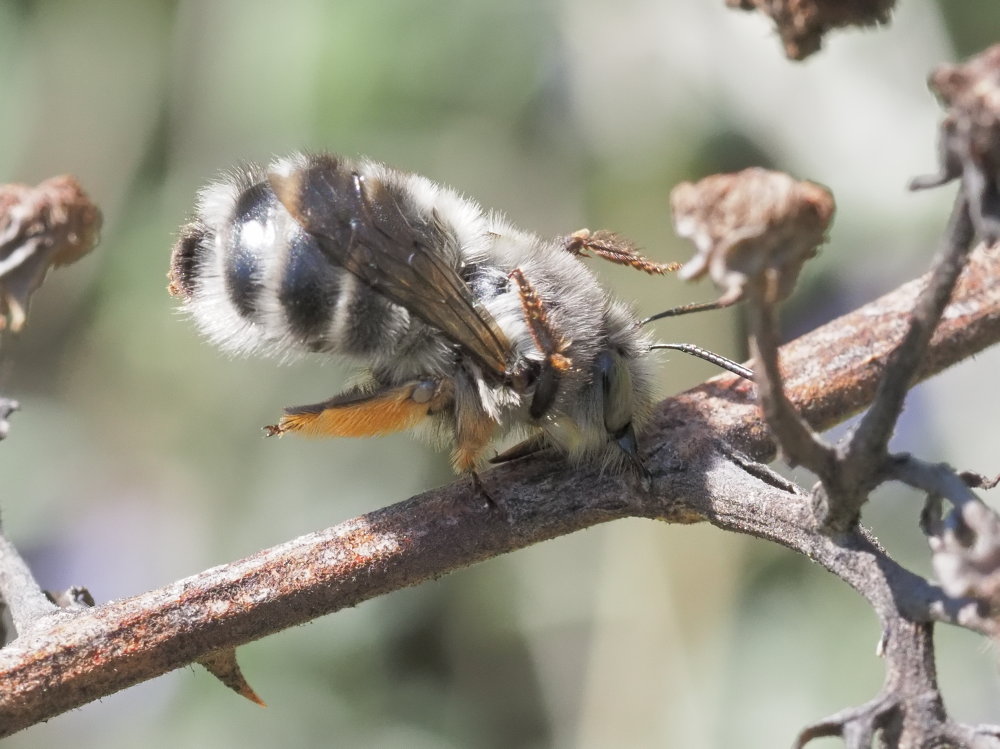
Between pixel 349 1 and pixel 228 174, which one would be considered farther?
pixel 349 1

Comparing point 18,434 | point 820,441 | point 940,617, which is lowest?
point 18,434

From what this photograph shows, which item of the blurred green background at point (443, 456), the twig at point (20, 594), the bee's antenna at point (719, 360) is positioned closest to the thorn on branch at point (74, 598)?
the twig at point (20, 594)

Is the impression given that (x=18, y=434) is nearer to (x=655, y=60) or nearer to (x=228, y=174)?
(x=228, y=174)

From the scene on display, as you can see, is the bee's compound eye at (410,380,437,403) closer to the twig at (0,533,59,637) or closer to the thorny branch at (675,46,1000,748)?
the twig at (0,533,59,637)

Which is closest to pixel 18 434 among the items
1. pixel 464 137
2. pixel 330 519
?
pixel 330 519

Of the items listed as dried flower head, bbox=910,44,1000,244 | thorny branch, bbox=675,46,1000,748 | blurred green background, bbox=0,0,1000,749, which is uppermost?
dried flower head, bbox=910,44,1000,244

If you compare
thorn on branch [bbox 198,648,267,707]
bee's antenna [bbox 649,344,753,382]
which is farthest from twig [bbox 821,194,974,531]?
thorn on branch [bbox 198,648,267,707]

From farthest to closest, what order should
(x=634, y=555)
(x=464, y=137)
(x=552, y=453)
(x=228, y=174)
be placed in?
(x=464, y=137) < (x=634, y=555) < (x=228, y=174) < (x=552, y=453)
